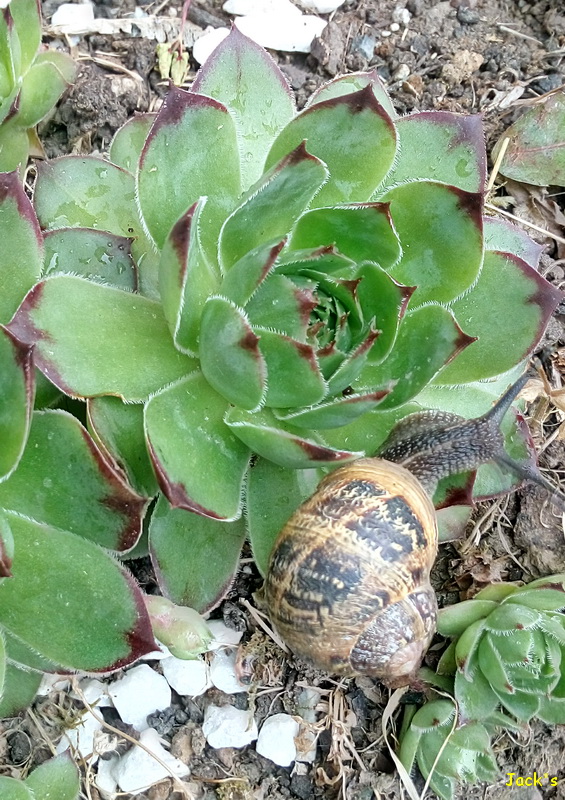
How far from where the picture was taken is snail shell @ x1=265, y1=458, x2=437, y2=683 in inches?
56.9

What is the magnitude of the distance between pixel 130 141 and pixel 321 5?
2.97ft

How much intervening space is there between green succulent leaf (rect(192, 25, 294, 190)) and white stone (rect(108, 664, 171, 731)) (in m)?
1.24

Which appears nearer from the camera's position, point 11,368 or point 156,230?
point 11,368

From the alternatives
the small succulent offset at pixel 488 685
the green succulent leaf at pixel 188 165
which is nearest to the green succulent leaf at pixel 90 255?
the green succulent leaf at pixel 188 165

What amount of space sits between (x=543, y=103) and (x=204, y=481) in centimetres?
171

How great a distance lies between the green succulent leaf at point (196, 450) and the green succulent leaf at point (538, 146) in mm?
1368

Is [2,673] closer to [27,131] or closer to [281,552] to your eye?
[281,552]

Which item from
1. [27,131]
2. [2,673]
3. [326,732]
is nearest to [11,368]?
[2,673]

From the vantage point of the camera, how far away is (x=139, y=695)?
1829 mm

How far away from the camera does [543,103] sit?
229cm

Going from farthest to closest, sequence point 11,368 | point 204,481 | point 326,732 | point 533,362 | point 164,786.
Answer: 1. point 533,362
2. point 326,732
3. point 164,786
4. point 204,481
5. point 11,368

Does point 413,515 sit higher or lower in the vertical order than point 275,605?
higher

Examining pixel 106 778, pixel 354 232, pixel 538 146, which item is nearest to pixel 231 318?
pixel 354 232

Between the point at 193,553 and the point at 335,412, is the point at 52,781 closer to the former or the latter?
the point at 193,553
